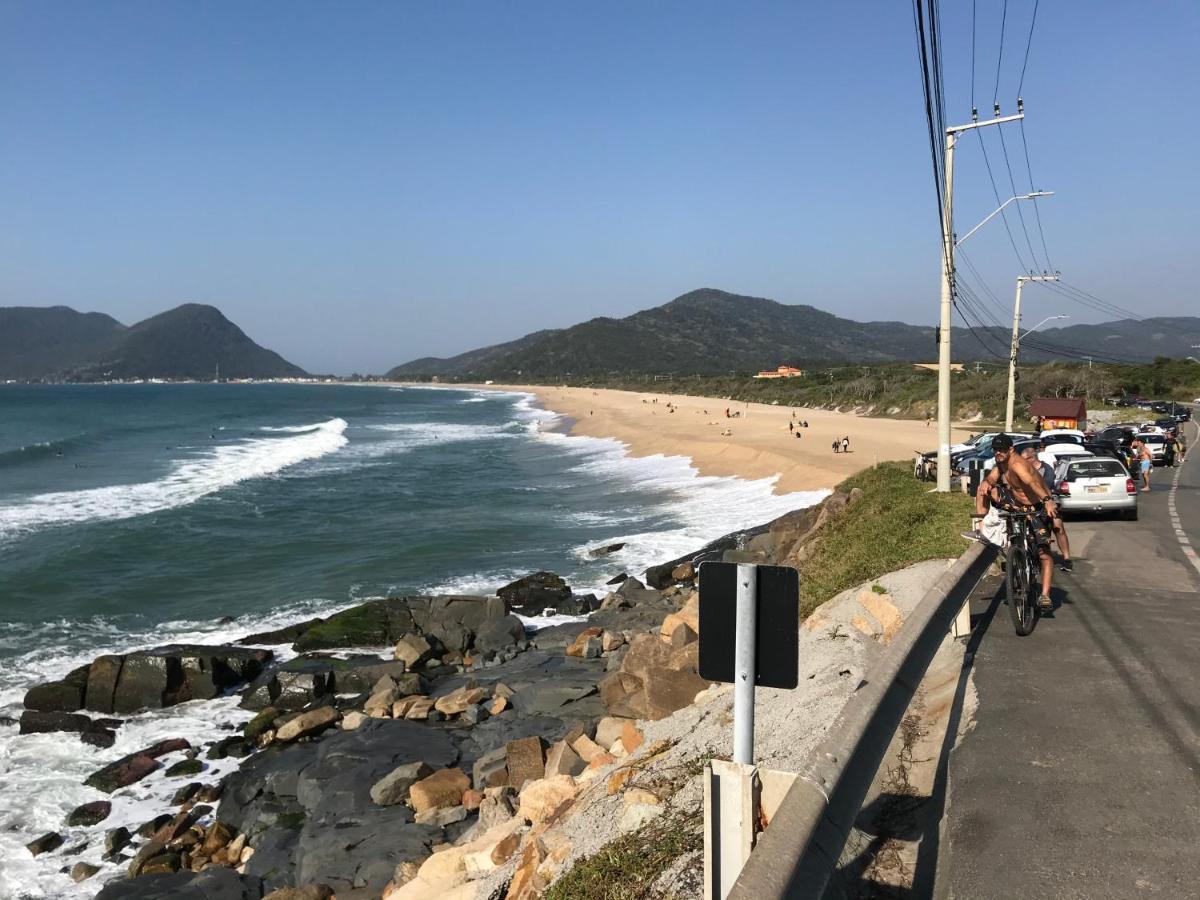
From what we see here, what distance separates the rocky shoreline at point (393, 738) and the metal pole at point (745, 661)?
1.98 meters


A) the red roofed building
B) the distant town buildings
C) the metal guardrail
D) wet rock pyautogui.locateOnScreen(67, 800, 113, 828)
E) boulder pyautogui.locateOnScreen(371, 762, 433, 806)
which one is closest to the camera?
the metal guardrail

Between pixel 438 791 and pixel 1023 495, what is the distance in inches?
297

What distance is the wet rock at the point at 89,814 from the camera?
11.2 metres

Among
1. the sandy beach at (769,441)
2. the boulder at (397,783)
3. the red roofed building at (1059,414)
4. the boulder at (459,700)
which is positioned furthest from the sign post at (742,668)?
the red roofed building at (1059,414)

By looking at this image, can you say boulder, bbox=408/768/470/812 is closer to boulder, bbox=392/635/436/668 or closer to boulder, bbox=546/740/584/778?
boulder, bbox=546/740/584/778

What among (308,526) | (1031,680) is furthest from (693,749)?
(308,526)

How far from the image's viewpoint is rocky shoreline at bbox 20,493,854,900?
334 inches

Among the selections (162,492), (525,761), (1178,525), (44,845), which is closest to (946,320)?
(1178,525)

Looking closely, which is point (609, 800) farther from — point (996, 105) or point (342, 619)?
point (996, 105)

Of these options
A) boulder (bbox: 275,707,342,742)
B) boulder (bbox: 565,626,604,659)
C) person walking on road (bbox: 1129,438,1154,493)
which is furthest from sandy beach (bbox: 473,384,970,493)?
boulder (bbox: 275,707,342,742)

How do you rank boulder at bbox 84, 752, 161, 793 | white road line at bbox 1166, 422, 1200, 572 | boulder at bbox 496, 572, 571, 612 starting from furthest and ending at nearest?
boulder at bbox 496, 572, 571, 612, boulder at bbox 84, 752, 161, 793, white road line at bbox 1166, 422, 1200, 572

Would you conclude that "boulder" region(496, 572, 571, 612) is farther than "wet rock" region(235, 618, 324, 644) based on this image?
Yes

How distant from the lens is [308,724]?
523 inches

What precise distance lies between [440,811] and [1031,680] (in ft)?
22.1
